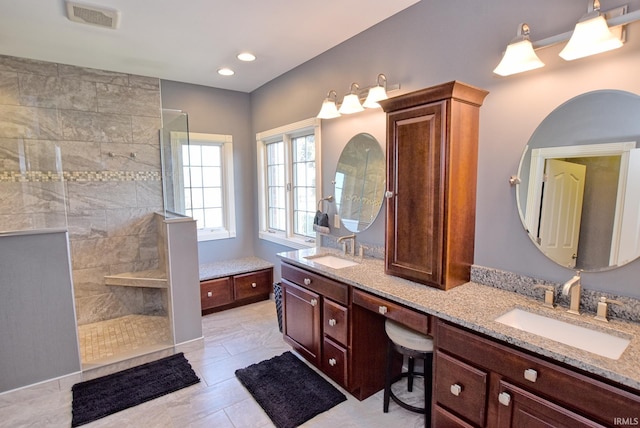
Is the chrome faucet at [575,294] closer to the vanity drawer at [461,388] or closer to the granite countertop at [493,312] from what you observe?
the granite countertop at [493,312]

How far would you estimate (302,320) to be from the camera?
2.64m

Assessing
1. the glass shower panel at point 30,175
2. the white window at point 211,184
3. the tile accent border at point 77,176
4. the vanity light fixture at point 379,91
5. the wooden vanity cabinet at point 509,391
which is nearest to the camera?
the wooden vanity cabinet at point 509,391

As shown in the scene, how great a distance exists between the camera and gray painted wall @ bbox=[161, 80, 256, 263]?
12.9 feet

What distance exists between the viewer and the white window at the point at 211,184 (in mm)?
4102

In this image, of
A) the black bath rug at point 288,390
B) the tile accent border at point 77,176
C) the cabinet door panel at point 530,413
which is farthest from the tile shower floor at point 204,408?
the tile accent border at point 77,176

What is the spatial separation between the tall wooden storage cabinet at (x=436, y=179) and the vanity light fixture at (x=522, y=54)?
25 cm

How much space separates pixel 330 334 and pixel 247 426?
0.77 m

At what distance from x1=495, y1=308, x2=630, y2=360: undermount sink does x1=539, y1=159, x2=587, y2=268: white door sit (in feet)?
1.05

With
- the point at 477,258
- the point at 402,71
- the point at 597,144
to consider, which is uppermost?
the point at 402,71

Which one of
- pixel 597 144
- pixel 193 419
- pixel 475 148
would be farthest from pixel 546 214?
pixel 193 419

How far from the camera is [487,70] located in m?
1.93

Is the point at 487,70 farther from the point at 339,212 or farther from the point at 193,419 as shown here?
the point at 193,419

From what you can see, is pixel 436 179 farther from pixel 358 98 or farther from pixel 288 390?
pixel 288 390

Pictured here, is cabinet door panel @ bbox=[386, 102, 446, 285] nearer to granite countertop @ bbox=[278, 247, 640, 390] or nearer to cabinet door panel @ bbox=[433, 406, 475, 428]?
granite countertop @ bbox=[278, 247, 640, 390]
